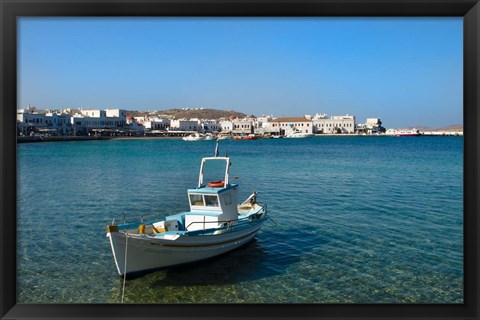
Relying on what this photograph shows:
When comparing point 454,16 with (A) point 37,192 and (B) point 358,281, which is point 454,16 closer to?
(B) point 358,281

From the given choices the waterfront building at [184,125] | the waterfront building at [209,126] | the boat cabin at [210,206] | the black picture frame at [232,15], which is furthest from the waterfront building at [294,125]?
the black picture frame at [232,15]

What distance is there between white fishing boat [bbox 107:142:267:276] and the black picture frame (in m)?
3.93

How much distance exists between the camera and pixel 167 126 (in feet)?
288

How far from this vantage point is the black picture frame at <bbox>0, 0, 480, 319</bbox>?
Result: 201 cm

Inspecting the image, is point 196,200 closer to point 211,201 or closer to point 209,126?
point 211,201

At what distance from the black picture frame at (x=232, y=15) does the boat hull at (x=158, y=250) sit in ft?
12.9

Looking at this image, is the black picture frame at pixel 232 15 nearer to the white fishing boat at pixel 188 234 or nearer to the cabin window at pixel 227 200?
the white fishing boat at pixel 188 234

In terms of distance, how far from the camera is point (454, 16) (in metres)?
2.04

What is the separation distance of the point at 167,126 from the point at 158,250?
272 feet

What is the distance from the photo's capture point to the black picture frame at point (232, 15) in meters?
2.01

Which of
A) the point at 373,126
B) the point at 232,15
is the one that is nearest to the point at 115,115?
the point at 373,126

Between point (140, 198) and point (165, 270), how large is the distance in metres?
9.35

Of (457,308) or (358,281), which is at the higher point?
(457,308)
